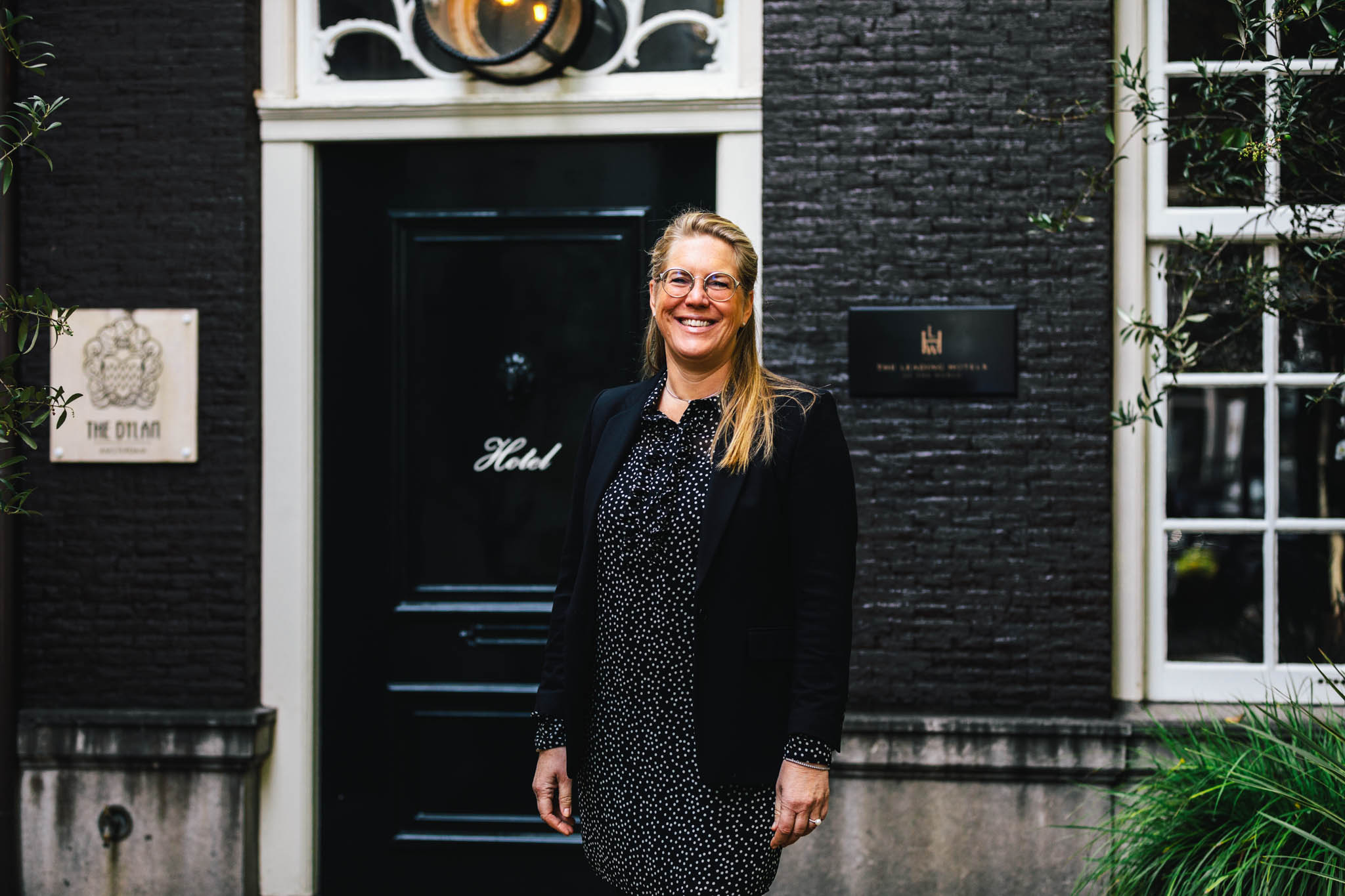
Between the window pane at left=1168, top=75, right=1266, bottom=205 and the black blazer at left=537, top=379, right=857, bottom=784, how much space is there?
143cm

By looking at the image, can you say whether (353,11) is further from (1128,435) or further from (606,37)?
(1128,435)

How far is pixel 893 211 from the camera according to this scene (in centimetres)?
376

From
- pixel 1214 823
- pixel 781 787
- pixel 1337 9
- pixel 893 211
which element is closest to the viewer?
pixel 781 787

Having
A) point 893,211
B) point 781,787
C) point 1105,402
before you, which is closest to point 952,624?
point 1105,402

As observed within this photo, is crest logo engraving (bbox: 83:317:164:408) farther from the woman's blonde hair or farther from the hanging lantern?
the woman's blonde hair

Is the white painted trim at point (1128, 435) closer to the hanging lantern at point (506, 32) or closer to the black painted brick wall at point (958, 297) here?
the black painted brick wall at point (958, 297)

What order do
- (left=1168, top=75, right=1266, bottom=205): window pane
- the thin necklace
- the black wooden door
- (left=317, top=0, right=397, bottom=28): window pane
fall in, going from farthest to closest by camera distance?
(left=317, top=0, right=397, bottom=28): window pane → the black wooden door → (left=1168, top=75, right=1266, bottom=205): window pane → the thin necklace

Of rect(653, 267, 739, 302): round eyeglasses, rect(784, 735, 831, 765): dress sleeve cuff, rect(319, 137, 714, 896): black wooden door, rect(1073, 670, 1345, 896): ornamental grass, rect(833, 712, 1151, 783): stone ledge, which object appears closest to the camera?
rect(784, 735, 831, 765): dress sleeve cuff

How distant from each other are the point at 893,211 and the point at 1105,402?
105cm

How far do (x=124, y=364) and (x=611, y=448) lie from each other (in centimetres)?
262

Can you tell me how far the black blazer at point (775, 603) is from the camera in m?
2.07

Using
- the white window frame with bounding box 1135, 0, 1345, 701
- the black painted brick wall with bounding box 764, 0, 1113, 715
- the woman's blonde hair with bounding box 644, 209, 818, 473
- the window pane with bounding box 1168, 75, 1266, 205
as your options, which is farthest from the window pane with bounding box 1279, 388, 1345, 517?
the woman's blonde hair with bounding box 644, 209, 818, 473

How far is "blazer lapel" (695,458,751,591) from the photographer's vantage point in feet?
6.91

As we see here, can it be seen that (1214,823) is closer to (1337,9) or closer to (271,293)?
(1337,9)
